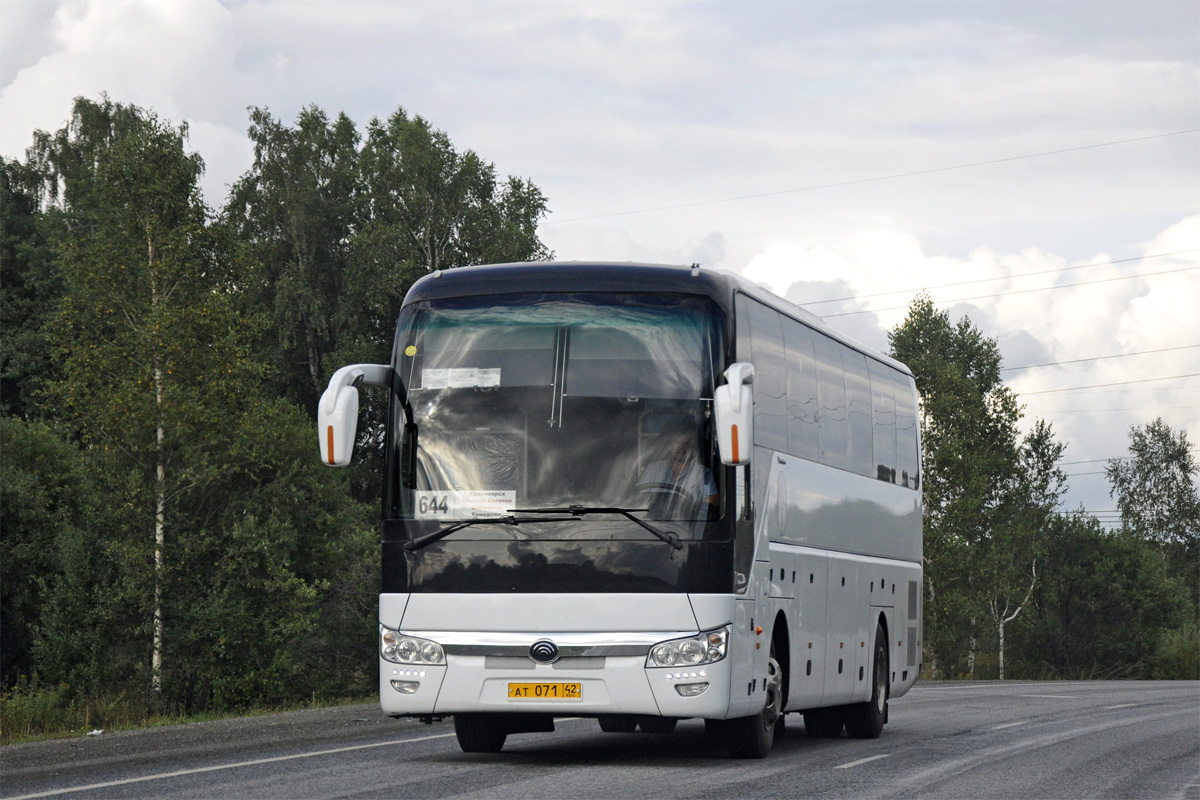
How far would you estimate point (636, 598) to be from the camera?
12258mm

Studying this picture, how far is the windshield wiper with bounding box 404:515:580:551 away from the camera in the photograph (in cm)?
1237

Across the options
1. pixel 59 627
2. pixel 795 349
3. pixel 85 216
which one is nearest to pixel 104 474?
pixel 59 627

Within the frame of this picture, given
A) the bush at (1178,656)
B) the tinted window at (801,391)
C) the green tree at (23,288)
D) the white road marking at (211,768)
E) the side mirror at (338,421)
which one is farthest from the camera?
the bush at (1178,656)

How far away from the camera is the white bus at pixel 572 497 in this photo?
40.2 ft

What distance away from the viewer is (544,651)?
1228 cm

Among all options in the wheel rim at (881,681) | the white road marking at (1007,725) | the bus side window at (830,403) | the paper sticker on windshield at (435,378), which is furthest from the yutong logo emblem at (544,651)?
the white road marking at (1007,725)

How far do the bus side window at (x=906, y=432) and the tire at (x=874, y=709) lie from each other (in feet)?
7.33

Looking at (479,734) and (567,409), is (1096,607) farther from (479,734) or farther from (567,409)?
(567,409)

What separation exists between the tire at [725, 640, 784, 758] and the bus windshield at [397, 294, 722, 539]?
2.11 m

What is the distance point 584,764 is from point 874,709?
5.45 meters

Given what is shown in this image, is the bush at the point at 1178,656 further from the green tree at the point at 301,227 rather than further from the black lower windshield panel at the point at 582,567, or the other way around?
the black lower windshield panel at the point at 582,567

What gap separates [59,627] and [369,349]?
22486 mm

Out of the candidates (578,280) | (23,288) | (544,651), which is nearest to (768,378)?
(578,280)

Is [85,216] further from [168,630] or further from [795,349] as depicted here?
[795,349]
